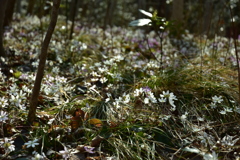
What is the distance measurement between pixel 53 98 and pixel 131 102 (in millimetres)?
658

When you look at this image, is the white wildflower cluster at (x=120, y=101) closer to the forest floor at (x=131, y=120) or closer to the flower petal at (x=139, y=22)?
the forest floor at (x=131, y=120)

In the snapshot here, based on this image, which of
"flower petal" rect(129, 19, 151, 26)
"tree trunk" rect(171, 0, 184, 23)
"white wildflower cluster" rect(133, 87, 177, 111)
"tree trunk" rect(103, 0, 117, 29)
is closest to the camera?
"white wildflower cluster" rect(133, 87, 177, 111)

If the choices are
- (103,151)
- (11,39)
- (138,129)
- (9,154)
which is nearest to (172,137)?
(138,129)

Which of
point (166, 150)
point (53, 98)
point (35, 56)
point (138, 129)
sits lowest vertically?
point (166, 150)

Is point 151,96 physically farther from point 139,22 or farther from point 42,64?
point 42,64

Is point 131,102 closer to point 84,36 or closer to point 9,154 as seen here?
point 9,154

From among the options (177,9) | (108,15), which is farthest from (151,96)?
(108,15)

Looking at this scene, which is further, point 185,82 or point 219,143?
point 185,82

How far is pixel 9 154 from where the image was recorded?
5.49 ft

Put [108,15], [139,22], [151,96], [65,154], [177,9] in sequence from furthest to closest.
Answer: [108,15], [177,9], [139,22], [151,96], [65,154]

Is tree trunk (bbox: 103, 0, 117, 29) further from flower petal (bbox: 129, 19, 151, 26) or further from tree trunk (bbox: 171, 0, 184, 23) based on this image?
flower petal (bbox: 129, 19, 151, 26)

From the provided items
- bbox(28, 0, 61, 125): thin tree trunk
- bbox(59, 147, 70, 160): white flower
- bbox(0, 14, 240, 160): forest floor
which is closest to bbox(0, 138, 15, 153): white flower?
bbox(0, 14, 240, 160): forest floor

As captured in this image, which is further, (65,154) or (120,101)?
(120,101)

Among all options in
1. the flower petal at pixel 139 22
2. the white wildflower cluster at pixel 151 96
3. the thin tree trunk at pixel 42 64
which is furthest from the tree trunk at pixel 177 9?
the thin tree trunk at pixel 42 64
